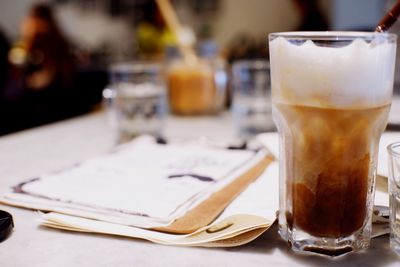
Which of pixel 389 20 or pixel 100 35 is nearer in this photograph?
pixel 389 20

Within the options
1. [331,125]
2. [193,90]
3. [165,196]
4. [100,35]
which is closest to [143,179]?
[165,196]

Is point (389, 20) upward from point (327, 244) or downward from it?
upward

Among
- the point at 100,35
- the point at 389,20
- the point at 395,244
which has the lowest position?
the point at 395,244

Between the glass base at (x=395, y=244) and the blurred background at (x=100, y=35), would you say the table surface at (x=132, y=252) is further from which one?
the blurred background at (x=100, y=35)

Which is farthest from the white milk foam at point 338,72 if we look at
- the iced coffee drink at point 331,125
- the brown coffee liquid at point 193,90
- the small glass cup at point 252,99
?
the brown coffee liquid at point 193,90

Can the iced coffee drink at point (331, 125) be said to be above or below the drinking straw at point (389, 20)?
below

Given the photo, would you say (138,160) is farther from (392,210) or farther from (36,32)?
(36,32)

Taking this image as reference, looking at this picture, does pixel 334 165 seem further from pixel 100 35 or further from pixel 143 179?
pixel 100 35
